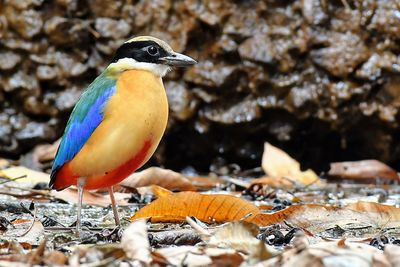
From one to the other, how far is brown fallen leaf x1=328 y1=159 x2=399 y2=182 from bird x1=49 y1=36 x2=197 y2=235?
12.1 ft

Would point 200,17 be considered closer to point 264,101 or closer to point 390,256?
point 264,101

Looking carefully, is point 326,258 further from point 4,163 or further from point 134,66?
point 4,163

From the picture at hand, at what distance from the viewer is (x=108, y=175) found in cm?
434

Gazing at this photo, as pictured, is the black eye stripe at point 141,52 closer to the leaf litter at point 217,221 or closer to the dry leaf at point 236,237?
the leaf litter at point 217,221

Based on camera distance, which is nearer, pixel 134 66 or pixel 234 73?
pixel 134 66

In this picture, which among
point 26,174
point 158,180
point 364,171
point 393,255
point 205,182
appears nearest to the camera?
point 393,255

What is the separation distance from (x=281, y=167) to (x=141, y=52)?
3.27m

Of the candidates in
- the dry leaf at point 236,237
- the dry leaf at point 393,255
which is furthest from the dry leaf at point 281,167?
the dry leaf at point 393,255

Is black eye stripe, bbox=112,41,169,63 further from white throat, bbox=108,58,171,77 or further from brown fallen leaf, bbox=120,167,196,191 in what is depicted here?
brown fallen leaf, bbox=120,167,196,191

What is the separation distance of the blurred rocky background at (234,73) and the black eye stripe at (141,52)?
3492mm

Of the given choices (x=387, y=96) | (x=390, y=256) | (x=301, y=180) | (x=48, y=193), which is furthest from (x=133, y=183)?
(x=390, y=256)

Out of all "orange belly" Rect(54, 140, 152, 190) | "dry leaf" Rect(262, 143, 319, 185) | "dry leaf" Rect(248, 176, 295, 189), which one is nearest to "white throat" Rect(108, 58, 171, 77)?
"orange belly" Rect(54, 140, 152, 190)

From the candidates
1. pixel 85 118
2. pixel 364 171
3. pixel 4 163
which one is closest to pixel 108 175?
pixel 85 118

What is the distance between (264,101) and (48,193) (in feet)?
9.73
